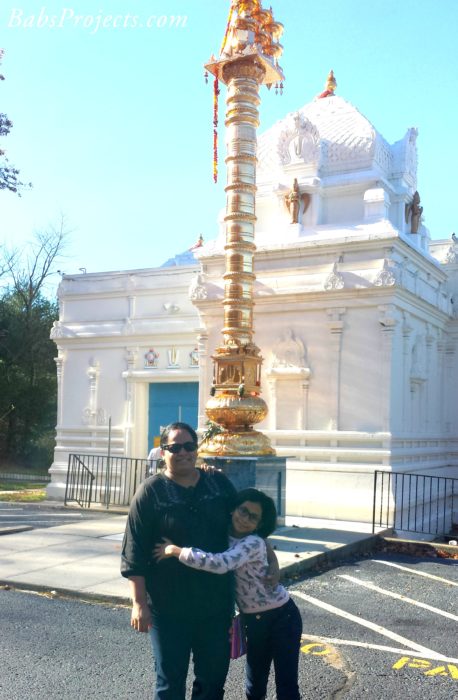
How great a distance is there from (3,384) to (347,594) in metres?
27.9

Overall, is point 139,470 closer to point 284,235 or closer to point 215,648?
point 284,235

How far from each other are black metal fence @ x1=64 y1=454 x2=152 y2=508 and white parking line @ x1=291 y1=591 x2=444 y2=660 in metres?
9.78

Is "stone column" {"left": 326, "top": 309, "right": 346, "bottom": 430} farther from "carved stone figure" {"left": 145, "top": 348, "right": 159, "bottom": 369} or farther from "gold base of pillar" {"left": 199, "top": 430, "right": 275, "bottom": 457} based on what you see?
"carved stone figure" {"left": 145, "top": 348, "right": 159, "bottom": 369}

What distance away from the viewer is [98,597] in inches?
312

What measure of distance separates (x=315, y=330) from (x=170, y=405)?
4705 millimetres

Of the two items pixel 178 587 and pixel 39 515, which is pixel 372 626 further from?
pixel 39 515

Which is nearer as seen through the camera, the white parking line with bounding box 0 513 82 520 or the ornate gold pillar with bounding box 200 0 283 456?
the ornate gold pillar with bounding box 200 0 283 456

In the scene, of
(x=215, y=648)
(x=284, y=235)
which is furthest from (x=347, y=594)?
(x=284, y=235)

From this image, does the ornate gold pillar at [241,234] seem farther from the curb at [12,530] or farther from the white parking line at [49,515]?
the white parking line at [49,515]

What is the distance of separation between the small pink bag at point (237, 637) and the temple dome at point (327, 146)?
13420 mm

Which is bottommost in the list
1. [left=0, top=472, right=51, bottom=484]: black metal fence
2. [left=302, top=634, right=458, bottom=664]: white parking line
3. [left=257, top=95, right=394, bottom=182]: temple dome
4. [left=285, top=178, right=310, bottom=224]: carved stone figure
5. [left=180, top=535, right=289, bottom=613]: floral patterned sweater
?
[left=0, top=472, right=51, bottom=484]: black metal fence

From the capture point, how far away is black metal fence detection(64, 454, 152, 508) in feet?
59.0

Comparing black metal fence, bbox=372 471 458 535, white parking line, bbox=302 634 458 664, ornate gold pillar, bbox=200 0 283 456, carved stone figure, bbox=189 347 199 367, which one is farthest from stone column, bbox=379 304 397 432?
white parking line, bbox=302 634 458 664

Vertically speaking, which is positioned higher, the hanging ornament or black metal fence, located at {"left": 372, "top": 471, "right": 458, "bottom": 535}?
the hanging ornament
